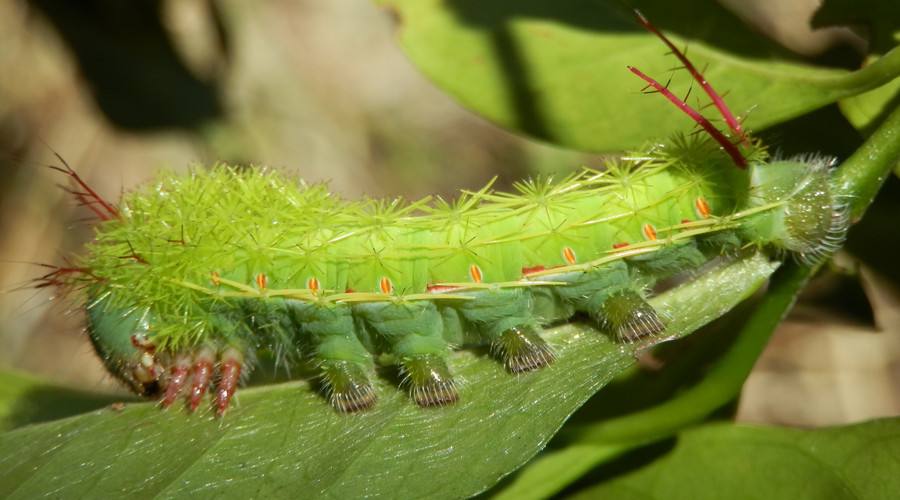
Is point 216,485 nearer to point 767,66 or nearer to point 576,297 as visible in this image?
point 576,297

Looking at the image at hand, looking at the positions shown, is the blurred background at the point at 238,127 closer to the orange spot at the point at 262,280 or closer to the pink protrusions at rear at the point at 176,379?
the pink protrusions at rear at the point at 176,379

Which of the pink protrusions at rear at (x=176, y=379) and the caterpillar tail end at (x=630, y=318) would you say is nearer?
the caterpillar tail end at (x=630, y=318)

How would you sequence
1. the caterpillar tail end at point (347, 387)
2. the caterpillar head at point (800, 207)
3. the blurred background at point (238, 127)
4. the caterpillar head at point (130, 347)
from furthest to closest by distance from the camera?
the blurred background at point (238, 127), the caterpillar head at point (130, 347), the caterpillar tail end at point (347, 387), the caterpillar head at point (800, 207)

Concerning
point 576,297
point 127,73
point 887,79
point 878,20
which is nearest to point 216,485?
point 576,297

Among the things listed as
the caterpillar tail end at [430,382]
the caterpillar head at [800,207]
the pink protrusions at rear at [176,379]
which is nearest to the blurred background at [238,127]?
the caterpillar head at [800,207]

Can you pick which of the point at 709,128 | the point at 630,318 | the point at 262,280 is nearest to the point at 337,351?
the point at 262,280

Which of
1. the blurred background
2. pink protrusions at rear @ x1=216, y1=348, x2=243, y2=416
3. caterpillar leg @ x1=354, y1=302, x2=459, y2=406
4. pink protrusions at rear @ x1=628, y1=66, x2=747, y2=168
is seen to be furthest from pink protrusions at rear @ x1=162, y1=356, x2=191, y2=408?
the blurred background

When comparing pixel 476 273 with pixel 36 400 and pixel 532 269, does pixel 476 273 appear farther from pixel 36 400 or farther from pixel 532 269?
pixel 36 400
